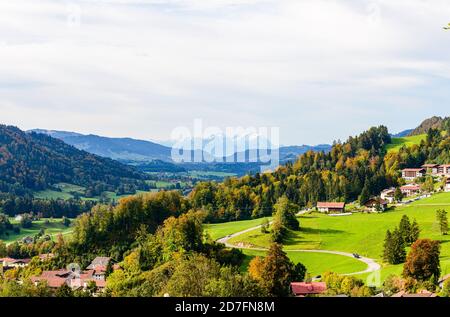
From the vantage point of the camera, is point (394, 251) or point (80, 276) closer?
point (394, 251)

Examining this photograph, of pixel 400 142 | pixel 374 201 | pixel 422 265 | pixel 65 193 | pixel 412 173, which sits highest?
pixel 400 142

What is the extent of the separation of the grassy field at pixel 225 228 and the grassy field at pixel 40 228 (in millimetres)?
28328

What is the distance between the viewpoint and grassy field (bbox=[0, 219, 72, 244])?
98250 millimetres

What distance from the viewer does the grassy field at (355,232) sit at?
5569cm

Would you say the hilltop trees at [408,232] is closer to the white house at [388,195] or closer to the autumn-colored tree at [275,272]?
the autumn-colored tree at [275,272]

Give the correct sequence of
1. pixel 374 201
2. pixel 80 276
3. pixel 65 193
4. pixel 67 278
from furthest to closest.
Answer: pixel 65 193
pixel 374 201
pixel 67 278
pixel 80 276

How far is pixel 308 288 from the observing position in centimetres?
3625

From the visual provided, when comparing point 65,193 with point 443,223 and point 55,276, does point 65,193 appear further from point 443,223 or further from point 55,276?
point 443,223

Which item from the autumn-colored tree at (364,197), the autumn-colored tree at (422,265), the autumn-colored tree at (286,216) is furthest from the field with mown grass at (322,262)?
the autumn-colored tree at (364,197)

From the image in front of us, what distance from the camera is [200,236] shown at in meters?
55.8

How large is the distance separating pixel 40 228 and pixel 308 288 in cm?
8215

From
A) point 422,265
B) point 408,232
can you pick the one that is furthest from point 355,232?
point 422,265
